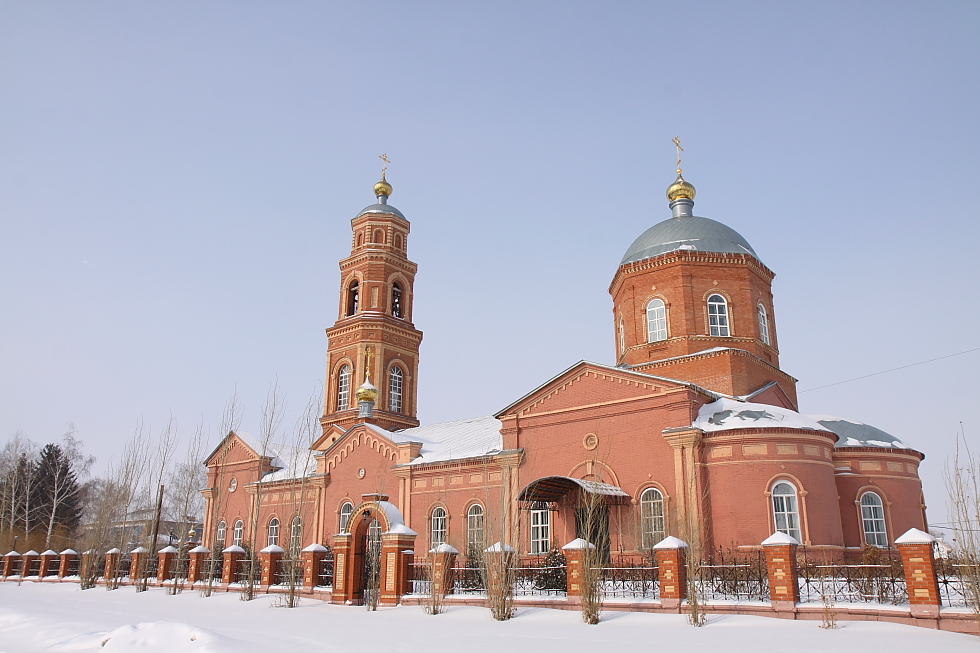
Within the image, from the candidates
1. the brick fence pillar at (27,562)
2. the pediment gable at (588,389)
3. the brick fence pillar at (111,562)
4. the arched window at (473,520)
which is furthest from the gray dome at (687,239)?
the brick fence pillar at (27,562)

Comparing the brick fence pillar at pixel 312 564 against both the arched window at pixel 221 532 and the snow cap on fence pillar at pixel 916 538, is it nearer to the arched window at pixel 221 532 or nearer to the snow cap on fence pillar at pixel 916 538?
the snow cap on fence pillar at pixel 916 538

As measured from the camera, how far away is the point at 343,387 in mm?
28375

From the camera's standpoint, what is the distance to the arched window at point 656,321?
65.6 feet

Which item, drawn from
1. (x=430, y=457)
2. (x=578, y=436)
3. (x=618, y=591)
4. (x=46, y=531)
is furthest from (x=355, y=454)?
(x=46, y=531)

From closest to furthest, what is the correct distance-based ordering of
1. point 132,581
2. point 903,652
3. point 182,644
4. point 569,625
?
point 903,652, point 182,644, point 569,625, point 132,581

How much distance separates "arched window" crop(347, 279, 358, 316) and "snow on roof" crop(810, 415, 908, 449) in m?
18.3

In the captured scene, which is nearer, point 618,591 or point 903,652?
point 903,652

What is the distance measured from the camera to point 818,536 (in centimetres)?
1484

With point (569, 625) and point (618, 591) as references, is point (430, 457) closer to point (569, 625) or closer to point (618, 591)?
point (618, 591)

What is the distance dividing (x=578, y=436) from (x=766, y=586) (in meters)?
7.19

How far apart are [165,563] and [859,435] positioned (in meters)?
17.5

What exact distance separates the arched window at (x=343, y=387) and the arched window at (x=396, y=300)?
9.93ft

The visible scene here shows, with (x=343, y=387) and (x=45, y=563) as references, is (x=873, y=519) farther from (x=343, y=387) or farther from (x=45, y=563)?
(x=45, y=563)

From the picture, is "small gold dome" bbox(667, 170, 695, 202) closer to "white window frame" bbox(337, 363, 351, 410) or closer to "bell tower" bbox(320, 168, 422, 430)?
"bell tower" bbox(320, 168, 422, 430)
